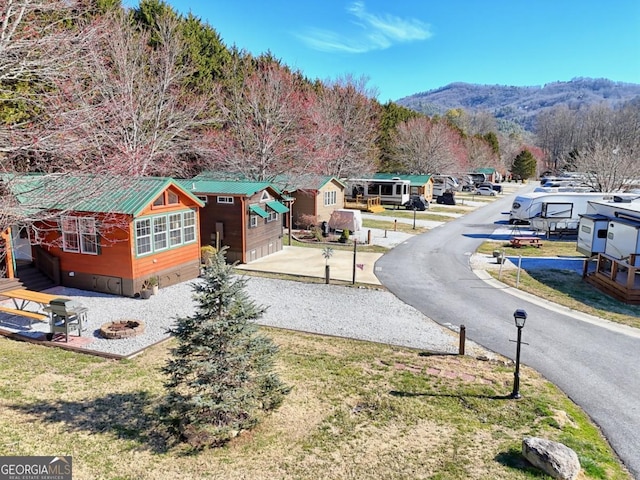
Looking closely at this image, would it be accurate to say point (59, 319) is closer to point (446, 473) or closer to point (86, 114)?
point (86, 114)

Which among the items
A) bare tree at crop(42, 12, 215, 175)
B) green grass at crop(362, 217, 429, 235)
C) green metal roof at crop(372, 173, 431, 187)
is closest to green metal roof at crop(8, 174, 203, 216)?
bare tree at crop(42, 12, 215, 175)

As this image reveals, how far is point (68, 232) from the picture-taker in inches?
646

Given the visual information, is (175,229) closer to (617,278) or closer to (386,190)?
(617,278)

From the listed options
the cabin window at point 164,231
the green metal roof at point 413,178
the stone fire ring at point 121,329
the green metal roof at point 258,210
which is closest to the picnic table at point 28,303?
the stone fire ring at point 121,329

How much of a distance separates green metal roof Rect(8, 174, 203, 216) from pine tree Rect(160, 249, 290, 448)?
4000 mm

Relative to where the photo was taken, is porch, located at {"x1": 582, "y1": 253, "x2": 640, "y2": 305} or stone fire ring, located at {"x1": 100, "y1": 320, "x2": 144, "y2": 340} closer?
stone fire ring, located at {"x1": 100, "y1": 320, "x2": 144, "y2": 340}

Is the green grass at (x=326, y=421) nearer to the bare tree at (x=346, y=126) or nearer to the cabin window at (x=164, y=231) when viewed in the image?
the cabin window at (x=164, y=231)

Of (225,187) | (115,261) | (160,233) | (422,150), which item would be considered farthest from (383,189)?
(115,261)

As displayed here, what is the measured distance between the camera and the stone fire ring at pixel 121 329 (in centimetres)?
1238

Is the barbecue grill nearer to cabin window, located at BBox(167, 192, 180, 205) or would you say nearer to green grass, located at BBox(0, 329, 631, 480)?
green grass, located at BBox(0, 329, 631, 480)

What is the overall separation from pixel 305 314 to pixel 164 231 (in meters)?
6.51

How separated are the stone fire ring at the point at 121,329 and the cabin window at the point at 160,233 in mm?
4327

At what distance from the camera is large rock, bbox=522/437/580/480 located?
672cm

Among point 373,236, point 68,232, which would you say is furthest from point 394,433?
point 373,236
